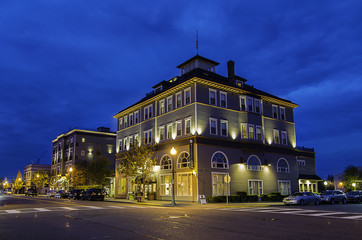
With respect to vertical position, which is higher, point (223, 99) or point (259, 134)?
point (223, 99)

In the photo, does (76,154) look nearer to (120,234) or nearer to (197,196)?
(197,196)

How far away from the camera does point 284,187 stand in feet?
149

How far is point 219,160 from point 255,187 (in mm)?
7404

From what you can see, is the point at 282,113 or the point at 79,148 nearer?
the point at 282,113

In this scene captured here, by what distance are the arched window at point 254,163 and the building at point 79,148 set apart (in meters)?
47.6

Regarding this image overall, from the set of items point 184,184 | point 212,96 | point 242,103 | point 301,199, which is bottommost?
point 301,199

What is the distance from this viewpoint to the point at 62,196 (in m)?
52.7

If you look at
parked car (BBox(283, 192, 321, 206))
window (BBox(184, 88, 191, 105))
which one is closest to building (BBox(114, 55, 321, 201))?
window (BBox(184, 88, 191, 105))

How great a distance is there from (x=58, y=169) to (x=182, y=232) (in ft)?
276

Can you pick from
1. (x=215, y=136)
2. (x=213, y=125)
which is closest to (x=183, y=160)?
(x=215, y=136)

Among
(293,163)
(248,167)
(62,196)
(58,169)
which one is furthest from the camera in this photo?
(58,169)

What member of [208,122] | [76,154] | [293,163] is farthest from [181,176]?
[76,154]

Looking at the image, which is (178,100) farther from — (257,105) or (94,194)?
(94,194)

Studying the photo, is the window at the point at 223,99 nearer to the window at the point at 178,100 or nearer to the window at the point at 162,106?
the window at the point at 178,100
